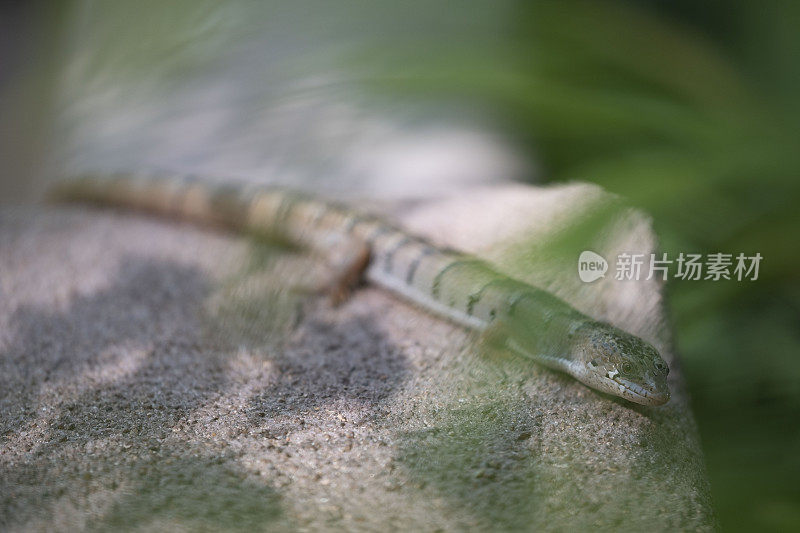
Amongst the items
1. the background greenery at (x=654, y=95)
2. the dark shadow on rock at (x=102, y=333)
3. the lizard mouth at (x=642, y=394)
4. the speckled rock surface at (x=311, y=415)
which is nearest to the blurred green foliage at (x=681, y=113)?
the background greenery at (x=654, y=95)

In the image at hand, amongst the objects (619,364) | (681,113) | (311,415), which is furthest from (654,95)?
(311,415)

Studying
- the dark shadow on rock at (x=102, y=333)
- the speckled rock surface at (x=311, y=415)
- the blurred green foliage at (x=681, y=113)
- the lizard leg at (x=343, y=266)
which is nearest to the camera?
the blurred green foliage at (x=681, y=113)

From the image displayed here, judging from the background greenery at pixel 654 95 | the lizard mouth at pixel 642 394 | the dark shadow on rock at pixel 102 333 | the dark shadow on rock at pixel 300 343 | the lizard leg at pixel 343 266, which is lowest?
the dark shadow on rock at pixel 102 333

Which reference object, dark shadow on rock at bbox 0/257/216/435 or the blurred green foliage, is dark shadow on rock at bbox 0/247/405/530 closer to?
dark shadow on rock at bbox 0/257/216/435

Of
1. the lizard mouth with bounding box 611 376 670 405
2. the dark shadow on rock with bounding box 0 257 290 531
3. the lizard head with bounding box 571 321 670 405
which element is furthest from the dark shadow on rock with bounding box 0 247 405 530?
the lizard mouth with bounding box 611 376 670 405

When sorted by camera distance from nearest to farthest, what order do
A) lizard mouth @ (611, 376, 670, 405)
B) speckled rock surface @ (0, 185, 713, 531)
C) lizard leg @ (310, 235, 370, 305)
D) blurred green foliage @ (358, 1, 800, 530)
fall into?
blurred green foliage @ (358, 1, 800, 530)
speckled rock surface @ (0, 185, 713, 531)
lizard mouth @ (611, 376, 670, 405)
lizard leg @ (310, 235, 370, 305)

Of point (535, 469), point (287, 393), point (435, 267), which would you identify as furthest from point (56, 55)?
point (535, 469)

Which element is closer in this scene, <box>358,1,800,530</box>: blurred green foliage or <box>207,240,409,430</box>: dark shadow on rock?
<box>358,1,800,530</box>: blurred green foliage

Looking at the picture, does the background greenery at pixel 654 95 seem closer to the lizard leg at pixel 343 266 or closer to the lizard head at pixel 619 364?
the lizard head at pixel 619 364
